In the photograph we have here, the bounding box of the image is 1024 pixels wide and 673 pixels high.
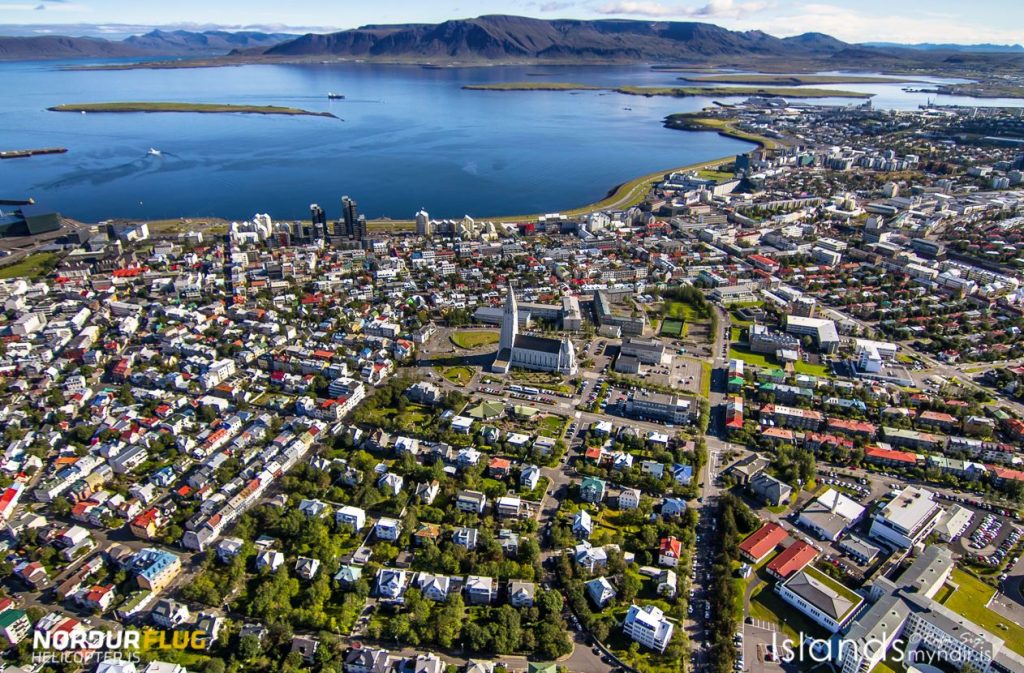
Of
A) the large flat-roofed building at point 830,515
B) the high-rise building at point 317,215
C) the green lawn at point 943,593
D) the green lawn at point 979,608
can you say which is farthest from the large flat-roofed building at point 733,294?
the high-rise building at point 317,215

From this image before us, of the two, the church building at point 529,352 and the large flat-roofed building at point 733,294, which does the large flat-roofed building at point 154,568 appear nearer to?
the church building at point 529,352

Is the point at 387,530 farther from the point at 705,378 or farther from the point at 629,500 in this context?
the point at 705,378

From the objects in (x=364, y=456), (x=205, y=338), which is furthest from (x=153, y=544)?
(x=205, y=338)

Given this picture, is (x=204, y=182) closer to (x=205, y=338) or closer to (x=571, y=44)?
(x=205, y=338)

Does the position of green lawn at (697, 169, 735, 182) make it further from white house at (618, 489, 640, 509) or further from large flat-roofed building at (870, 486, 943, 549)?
white house at (618, 489, 640, 509)

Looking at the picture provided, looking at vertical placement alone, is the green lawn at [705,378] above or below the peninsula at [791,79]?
below

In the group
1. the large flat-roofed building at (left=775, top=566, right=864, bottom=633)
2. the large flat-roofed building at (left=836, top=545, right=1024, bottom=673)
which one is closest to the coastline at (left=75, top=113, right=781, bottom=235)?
the large flat-roofed building at (left=775, top=566, right=864, bottom=633)
